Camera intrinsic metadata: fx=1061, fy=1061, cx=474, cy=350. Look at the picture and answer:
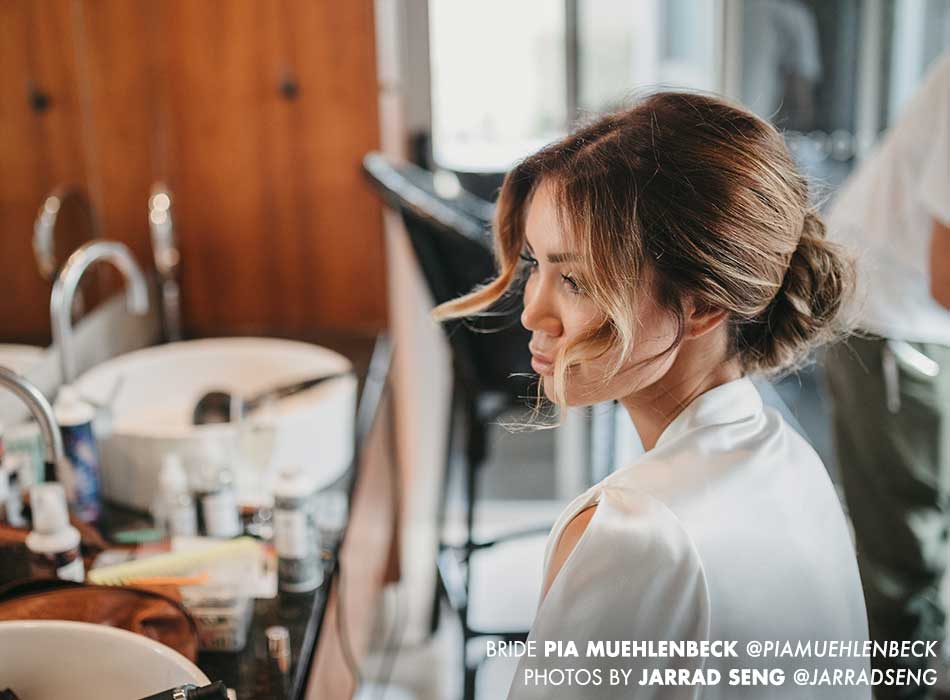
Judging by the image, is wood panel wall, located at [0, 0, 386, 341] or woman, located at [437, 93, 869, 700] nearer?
woman, located at [437, 93, 869, 700]

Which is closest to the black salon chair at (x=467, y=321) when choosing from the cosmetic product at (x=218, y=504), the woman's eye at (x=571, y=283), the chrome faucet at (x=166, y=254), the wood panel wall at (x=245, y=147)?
the wood panel wall at (x=245, y=147)

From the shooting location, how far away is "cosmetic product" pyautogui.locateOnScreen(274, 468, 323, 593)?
127cm

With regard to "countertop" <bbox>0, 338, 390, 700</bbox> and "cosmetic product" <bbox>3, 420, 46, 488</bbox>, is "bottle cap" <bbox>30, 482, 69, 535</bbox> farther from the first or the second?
"cosmetic product" <bbox>3, 420, 46, 488</bbox>

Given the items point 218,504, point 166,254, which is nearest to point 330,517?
point 218,504

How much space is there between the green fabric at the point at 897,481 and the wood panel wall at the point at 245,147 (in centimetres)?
99

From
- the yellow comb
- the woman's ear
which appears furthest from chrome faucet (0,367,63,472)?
the woman's ear

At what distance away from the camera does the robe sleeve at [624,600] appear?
2.71 ft

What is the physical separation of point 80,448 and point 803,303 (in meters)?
0.93

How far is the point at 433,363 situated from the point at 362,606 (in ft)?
3.34

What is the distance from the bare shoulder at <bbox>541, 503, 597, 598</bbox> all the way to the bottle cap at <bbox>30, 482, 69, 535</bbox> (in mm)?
583

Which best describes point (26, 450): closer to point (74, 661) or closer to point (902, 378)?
point (74, 661)

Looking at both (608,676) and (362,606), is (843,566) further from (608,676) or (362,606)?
(362,606)

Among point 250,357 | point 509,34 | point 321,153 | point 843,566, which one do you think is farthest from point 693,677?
point 509,34

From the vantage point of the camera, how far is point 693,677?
0.85 metres
